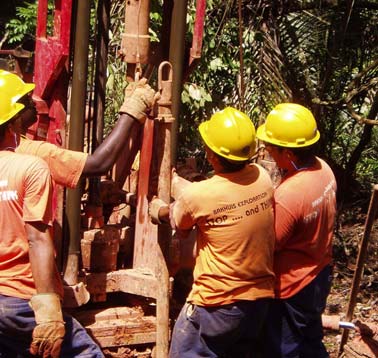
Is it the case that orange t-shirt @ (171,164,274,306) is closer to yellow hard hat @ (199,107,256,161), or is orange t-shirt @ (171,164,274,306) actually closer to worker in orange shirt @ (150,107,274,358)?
worker in orange shirt @ (150,107,274,358)

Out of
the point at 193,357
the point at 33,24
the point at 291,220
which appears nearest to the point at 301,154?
the point at 291,220

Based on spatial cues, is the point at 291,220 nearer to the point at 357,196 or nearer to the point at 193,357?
the point at 193,357

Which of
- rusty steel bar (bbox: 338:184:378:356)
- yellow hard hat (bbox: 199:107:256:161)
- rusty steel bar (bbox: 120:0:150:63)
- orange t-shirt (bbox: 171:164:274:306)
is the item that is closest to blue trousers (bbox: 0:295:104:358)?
orange t-shirt (bbox: 171:164:274:306)

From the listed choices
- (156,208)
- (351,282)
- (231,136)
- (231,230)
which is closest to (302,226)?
(231,230)

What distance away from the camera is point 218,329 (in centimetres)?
383

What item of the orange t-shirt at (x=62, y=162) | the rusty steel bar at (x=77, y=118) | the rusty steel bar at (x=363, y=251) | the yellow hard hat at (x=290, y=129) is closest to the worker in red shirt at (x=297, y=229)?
the yellow hard hat at (x=290, y=129)

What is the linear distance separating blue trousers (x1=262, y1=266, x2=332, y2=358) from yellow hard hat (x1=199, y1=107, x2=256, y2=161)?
860 mm

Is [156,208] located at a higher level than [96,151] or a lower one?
lower

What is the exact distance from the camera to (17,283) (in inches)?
141

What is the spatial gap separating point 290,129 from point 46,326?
63.4 inches

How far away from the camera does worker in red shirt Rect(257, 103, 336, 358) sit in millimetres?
3973

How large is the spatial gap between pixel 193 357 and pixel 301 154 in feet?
3.98

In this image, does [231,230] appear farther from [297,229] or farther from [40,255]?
[40,255]

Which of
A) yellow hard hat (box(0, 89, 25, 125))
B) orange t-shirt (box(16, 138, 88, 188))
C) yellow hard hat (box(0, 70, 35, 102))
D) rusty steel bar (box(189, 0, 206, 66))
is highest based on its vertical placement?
rusty steel bar (box(189, 0, 206, 66))
